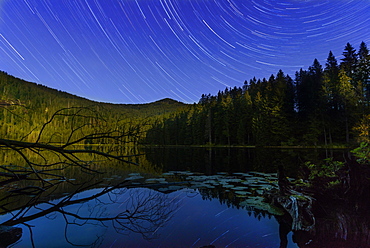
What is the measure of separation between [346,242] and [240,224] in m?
1.94

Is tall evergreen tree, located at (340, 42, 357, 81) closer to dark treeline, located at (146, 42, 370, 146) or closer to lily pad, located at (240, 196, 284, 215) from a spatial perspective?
dark treeline, located at (146, 42, 370, 146)

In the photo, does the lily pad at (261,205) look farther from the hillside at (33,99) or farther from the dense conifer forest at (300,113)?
the dense conifer forest at (300,113)

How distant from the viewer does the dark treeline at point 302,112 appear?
33.6 metres

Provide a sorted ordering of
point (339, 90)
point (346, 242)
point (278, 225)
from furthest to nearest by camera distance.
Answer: point (339, 90) → point (278, 225) → point (346, 242)

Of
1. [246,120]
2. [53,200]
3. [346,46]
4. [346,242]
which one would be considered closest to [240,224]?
[346,242]

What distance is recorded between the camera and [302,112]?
149ft

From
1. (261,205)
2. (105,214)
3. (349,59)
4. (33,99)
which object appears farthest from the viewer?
(33,99)

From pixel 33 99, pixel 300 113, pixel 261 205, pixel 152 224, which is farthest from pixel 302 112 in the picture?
pixel 33 99

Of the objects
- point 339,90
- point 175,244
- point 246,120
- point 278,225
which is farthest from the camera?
point 246,120

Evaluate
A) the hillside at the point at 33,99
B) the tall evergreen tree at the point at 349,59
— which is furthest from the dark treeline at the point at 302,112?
the hillside at the point at 33,99

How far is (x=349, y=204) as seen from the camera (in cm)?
471

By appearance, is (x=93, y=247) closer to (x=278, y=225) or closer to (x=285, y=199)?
(x=278, y=225)

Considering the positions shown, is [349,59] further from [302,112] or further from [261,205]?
[261,205]

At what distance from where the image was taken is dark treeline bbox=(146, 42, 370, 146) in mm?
33562
